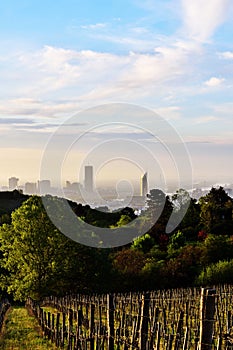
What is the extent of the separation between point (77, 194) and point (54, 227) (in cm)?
1387

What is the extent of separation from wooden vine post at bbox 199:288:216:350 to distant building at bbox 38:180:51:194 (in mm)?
42981

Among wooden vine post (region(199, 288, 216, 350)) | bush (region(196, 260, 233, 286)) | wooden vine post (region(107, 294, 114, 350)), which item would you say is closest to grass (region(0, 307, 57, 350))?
wooden vine post (region(107, 294, 114, 350))

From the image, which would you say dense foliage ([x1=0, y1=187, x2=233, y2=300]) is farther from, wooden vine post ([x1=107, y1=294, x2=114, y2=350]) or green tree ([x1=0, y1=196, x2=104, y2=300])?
wooden vine post ([x1=107, y1=294, x2=114, y2=350])

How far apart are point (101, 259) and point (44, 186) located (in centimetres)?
1153

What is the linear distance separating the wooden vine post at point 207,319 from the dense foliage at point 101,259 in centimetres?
3757

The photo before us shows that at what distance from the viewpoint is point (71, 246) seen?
152 ft

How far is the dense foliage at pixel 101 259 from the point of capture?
45531 millimetres

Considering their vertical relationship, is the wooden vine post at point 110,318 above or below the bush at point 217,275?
above

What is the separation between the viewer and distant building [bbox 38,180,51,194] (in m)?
51.7

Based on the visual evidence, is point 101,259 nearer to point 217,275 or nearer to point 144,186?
point 217,275

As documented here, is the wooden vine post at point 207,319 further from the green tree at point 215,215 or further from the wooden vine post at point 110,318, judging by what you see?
the green tree at point 215,215

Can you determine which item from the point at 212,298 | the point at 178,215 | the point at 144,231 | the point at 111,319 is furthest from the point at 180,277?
the point at 212,298

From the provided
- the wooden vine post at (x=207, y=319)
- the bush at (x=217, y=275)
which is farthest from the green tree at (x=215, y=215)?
the wooden vine post at (x=207, y=319)

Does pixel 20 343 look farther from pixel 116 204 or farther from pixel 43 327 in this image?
pixel 116 204
